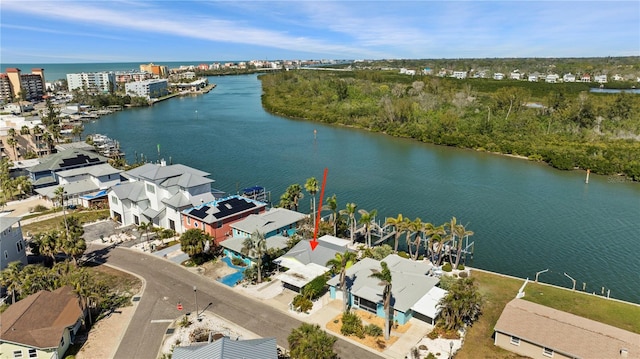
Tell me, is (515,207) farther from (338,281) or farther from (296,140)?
(296,140)

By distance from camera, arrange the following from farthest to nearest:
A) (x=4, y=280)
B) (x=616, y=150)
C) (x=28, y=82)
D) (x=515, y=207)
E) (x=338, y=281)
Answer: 1. (x=28, y=82)
2. (x=616, y=150)
3. (x=515, y=207)
4. (x=338, y=281)
5. (x=4, y=280)

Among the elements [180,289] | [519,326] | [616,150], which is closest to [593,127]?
[616,150]

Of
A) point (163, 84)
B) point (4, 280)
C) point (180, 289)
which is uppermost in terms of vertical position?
Answer: point (163, 84)

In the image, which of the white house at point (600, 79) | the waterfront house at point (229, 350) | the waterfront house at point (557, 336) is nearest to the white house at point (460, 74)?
the white house at point (600, 79)

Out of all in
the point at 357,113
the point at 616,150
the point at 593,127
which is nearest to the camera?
the point at 616,150

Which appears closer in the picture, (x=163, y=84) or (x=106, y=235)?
(x=106, y=235)

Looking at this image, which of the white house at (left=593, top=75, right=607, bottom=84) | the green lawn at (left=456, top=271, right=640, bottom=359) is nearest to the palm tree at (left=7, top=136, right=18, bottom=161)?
the green lawn at (left=456, top=271, right=640, bottom=359)

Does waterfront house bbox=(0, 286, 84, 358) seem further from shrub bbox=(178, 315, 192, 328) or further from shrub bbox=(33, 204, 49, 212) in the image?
shrub bbox=(33, 204, 49, 212)

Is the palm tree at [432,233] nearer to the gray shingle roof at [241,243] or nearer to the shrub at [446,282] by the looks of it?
the shrub at [446,282]

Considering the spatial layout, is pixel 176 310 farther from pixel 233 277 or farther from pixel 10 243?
pixel 10 243
